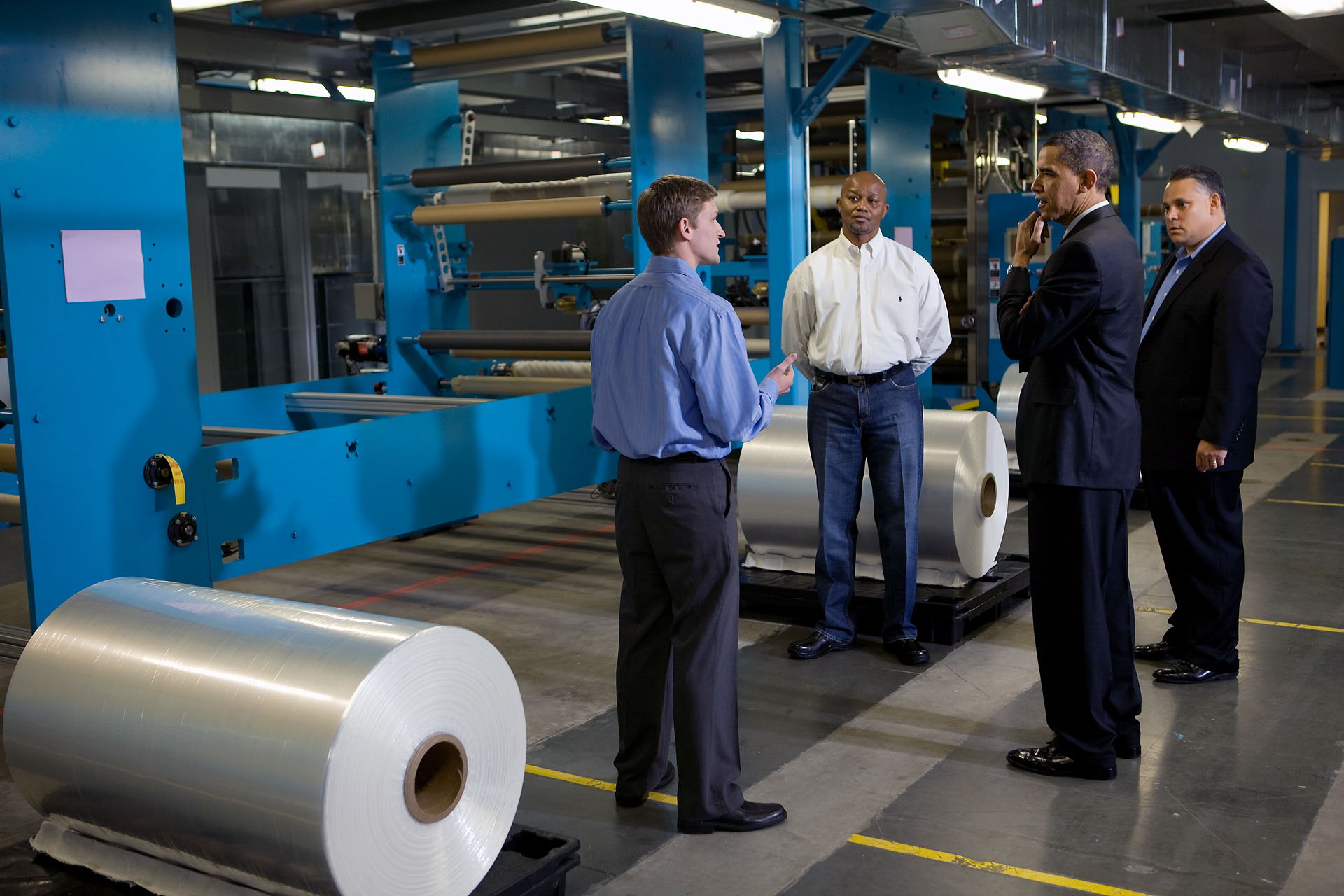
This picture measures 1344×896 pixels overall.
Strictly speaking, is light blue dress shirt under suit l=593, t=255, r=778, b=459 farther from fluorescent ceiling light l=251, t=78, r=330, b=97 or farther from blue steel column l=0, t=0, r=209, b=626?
fluorescent ceiling light l=251, t=78, r=330, b=97

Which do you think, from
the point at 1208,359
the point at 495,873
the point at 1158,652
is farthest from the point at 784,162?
the point at 495,873

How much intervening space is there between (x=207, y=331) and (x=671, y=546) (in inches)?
419

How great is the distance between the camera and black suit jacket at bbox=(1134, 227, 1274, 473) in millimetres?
4609

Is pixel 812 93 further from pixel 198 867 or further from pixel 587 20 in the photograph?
pixel 198 867

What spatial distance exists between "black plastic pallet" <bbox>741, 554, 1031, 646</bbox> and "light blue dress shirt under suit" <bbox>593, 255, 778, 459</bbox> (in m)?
2.26

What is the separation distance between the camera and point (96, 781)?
2971 mm

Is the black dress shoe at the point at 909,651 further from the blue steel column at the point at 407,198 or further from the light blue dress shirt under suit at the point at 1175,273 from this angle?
the blue steel column at the point at 407,198

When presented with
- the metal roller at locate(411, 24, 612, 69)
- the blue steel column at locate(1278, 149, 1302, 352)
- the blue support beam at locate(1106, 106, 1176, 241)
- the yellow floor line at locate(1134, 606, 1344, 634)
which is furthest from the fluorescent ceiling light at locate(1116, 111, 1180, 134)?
the blue steel column at locate(1278, 149, 1302, 352)

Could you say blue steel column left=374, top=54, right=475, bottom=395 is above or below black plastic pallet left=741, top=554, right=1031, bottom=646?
above

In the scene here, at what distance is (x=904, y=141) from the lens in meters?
9.33

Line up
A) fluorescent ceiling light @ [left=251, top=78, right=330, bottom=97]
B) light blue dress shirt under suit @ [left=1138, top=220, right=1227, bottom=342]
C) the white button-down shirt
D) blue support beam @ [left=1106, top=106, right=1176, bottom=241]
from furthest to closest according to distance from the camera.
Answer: blue support beam @ [left=1106, top=106, right=1176, bottom=241] → fluorescent ceiling light @ [left=251, top=78, right=330, bottom=97] → the white button-down shirt → light blue dress shirt under suit @ [left=1138, top=220, right=1227, bottom=342]

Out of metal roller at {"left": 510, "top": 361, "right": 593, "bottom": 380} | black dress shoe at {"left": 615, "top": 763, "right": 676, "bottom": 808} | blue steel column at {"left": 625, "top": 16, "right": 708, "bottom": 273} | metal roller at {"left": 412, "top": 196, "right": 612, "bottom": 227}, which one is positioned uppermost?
blue steel column at {"left": 625, "top": 16, "right": 708, "bottom": 273}

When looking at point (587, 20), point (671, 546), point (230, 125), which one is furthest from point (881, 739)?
point (230, 125)

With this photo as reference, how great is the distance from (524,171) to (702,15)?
230 centimetres
